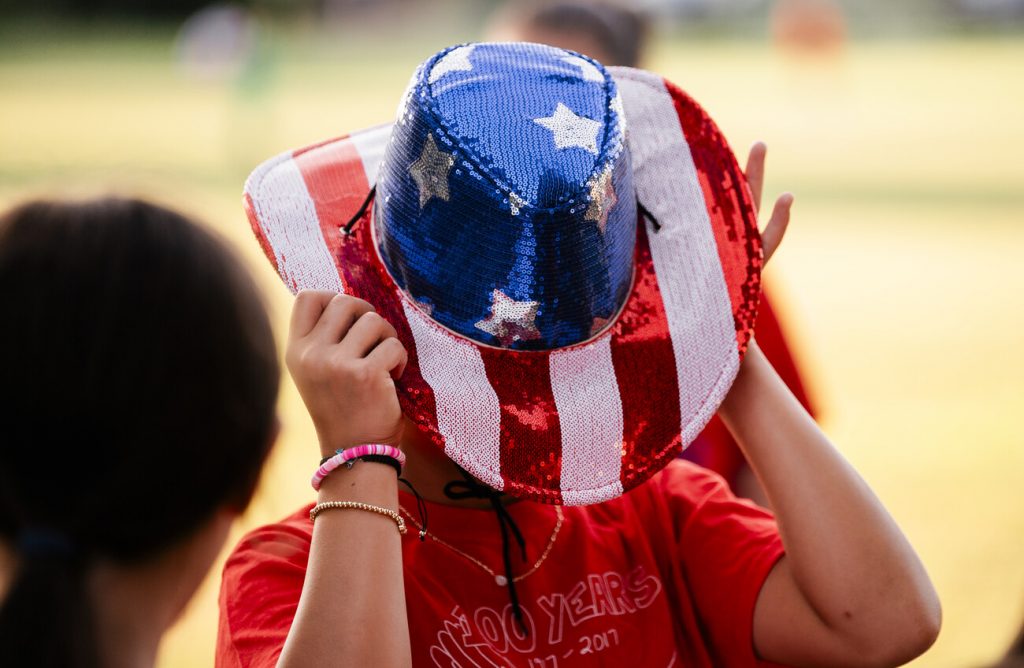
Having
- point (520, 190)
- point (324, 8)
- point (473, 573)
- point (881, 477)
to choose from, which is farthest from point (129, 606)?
point (324, 8)

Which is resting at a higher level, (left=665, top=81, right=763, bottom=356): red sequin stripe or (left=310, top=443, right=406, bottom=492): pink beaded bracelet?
(left=665, top=81, right=763, bottom=356): red sequin stripe

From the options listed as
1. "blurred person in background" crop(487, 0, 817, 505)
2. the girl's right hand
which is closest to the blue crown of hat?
the girl's right hand

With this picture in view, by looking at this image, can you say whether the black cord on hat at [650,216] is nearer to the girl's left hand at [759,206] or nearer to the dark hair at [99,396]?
the girl's left hand at [759,206]

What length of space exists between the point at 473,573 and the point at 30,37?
34687 mm

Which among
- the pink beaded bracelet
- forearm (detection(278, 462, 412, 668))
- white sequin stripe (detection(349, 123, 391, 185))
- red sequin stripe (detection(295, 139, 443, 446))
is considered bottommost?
forearm (detection(278, 462, 412, 668))

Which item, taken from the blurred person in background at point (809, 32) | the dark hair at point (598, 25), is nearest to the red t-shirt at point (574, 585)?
the dark hair at point (598, 25)

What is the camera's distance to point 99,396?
1.11m

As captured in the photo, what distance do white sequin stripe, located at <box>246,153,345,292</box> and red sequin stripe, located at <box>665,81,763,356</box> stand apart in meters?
0.58

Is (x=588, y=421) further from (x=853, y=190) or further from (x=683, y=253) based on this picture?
(x=853, y=190)

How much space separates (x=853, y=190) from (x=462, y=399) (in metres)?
13.8

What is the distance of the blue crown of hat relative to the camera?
140 centimetres

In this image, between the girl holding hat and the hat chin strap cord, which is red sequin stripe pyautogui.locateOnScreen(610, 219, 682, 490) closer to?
the girl holding hat

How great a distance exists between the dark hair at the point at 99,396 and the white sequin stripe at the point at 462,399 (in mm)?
309

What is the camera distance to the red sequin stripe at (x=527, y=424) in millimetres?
1448
